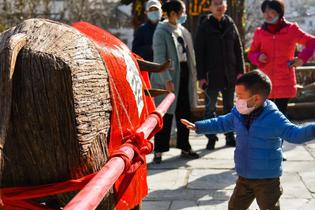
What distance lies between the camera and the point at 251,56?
5551mm

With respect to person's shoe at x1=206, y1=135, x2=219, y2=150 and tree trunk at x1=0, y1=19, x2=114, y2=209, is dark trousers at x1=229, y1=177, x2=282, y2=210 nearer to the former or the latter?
tree trunk at x1=0, y1=19, x2=114, y2=209

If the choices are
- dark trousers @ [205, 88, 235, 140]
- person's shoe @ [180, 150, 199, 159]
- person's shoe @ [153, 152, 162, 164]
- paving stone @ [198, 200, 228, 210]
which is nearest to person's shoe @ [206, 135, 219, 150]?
dark trousers @ [205, 88, 235, 140]

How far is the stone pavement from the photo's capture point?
4.23 meters

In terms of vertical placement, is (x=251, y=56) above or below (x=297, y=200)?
above

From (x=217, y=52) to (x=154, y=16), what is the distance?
77 cm

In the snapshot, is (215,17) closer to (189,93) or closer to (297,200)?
(189,93)

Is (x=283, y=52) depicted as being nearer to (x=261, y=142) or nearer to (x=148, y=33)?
(x=148, y=33)

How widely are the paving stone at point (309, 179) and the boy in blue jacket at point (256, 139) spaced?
4.49 ft

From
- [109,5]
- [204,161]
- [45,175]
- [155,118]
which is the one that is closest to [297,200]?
[204,161]

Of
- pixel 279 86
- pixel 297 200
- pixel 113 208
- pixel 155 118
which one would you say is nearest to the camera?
pixel 113 208

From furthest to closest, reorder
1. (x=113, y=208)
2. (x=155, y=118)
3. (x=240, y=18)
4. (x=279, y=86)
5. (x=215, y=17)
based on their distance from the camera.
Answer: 1. (x=240, y=18)
2. (x=215, y=17)
3. (x=279, y=86)
4. (x=155, y=118)
5. (x=113, y=208)

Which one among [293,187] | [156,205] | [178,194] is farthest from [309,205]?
[156,205]

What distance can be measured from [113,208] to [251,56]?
350cm

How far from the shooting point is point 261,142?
3193 millimetres
